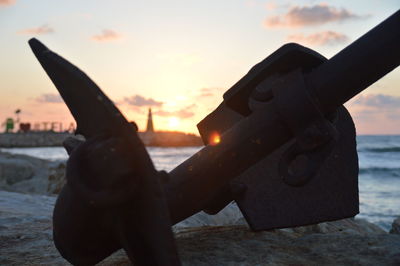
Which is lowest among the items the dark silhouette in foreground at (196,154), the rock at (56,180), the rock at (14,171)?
the dark silhouette in foreground at (196,154)

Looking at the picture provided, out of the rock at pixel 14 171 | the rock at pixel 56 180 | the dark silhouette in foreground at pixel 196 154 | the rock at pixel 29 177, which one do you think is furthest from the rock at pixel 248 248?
the rock at pixel 14 171

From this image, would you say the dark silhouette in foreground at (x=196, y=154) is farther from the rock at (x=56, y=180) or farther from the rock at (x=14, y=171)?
the rock at (x=14, y=171)

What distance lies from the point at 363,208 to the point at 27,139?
6866 cm

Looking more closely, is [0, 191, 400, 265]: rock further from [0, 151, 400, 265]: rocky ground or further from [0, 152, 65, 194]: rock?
[0, 152, 65, 194]: rock

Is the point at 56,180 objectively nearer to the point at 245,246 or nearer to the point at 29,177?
the point at 29,177

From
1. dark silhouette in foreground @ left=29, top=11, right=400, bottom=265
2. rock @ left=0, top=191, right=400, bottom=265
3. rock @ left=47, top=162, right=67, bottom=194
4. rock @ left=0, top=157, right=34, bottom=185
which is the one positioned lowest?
rock @ left=0, top=191, right=400, bottom=265

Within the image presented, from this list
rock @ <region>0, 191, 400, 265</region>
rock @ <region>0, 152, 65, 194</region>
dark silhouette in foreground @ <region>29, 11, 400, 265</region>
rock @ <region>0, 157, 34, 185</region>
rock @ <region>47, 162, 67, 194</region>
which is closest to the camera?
dark silhouette in foreground @ <region>29, 11, 400, 265</region>

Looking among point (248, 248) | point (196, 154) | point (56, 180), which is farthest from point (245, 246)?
point (56, 180)

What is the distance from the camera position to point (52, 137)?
74562 millimetres

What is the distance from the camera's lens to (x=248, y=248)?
2.23 meters

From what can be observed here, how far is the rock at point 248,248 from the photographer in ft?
6.74

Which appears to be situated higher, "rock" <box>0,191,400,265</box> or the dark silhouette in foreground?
the dark silhouette in foreground

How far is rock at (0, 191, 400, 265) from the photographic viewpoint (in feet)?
6.74

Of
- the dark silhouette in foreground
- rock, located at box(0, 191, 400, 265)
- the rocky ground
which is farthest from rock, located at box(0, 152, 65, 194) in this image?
the dark silhouette in foreground
